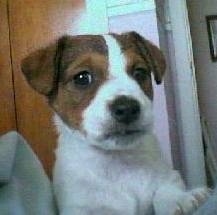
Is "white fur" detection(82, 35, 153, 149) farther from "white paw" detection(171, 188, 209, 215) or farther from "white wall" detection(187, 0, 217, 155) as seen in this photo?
"white wall" detection(187, 0, 217, 155)

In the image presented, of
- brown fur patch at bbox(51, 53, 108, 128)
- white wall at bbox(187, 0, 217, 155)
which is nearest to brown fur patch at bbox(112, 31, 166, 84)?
brown fur patch at bbox(51, 53, 108, 128)

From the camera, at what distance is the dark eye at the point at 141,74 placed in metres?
1.13

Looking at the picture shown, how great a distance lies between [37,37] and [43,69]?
1.14 meters

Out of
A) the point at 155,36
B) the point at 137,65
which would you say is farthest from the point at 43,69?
the point at 155,36

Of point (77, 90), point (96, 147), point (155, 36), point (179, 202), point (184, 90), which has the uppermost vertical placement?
point (155, 36)

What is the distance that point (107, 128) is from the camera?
3.25 ft

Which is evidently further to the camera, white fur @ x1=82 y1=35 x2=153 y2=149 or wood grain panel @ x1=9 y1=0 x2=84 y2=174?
wood grain panel @ x1=9 y1=0 x2=84 y2=174

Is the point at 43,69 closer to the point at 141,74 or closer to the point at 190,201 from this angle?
the point at 141,74

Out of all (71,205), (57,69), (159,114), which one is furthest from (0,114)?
(71,205)

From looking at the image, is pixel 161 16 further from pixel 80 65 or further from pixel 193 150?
pixel 80 65

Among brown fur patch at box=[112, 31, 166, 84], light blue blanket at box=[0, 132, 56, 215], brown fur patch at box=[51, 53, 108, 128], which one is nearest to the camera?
light blue blanket at box=[0, 132, 56, 215]

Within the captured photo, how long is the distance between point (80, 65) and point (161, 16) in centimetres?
138

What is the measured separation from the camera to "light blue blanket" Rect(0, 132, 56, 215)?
826 millimetres

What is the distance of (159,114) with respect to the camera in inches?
84.5
